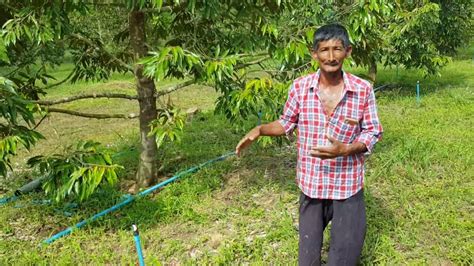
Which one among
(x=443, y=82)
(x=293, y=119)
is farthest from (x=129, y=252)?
Result: (x=443, y=82)

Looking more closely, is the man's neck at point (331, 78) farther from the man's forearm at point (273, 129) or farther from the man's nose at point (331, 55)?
the man's forearm at point (273, 129)

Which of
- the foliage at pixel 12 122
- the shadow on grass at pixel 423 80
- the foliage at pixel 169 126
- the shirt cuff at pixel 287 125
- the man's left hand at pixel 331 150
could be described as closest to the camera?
the man's left hand at pixel 331 150

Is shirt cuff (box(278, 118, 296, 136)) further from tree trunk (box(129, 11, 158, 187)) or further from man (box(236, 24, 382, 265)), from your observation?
tree trunk (box(129, 11, 158, 187))

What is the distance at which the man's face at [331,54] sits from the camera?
2260mm

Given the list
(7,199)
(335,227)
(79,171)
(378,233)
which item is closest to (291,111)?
(335,227)

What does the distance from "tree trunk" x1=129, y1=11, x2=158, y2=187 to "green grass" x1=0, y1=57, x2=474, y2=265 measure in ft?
0.91

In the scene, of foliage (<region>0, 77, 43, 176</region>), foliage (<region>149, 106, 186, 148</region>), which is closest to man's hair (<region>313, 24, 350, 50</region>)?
foliage (<region>149, 106, 186, 148</region>)

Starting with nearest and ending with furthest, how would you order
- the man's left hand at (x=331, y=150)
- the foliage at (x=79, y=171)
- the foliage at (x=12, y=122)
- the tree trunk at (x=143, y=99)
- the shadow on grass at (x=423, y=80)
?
1. the man's left hand at (x=331, y=150)
2. the foliage at (x=12, y=122)
3. the foliage at (x=79, y=171)
4. the tree trunk at (x=143, y=99)
5. the shadow on grass at (x=423, y=80)

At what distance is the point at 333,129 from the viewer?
7.80ft

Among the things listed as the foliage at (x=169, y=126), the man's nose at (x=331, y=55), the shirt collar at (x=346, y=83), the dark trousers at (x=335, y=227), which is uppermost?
the man's nose at (x=331, y=55)

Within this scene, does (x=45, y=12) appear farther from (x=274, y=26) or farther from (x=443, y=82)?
(x=443, y=82)

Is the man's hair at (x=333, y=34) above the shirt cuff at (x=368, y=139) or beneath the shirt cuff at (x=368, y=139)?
above

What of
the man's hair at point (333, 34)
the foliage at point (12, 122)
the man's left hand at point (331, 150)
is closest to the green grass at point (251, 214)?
the foliage at point (12, 122)

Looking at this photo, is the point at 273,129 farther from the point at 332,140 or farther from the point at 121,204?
the point at 121,204
